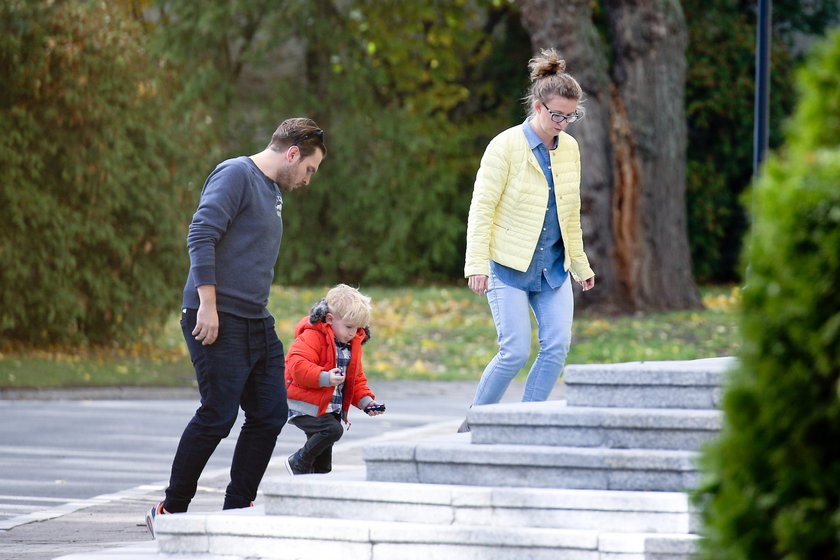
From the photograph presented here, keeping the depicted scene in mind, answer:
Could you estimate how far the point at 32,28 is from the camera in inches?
589

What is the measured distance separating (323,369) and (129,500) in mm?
1631

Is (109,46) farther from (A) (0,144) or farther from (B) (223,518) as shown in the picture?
(B) (223,518)

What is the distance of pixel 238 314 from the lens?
5.98m

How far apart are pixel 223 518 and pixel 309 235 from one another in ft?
77.3

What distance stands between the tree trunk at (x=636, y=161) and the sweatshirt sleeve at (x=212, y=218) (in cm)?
1330

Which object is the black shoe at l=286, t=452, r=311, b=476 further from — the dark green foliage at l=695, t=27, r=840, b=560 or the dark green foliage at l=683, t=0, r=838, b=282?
the dark green foliage at l=683, t=0, r=838, b=282

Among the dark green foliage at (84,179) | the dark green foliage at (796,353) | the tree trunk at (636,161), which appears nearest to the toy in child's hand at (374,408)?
the dark green foliage at (796,353)

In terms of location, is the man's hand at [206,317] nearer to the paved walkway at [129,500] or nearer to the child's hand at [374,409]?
the paved walkway at [129,500]

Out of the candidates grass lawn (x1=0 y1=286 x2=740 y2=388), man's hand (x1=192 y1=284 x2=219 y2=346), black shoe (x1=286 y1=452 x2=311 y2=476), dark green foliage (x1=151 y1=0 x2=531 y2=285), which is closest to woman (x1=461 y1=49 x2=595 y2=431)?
black shoe (x1=286 y1=452 x2=311 y2=476)

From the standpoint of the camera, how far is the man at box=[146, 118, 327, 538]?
19.4ft

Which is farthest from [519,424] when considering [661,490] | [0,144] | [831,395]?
[0,144]

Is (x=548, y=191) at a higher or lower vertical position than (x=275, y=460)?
higher

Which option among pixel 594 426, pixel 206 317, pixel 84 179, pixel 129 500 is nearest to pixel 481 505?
pixel 594 426

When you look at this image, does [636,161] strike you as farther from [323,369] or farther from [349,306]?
[323,369]
